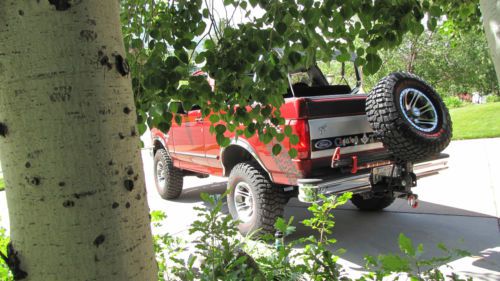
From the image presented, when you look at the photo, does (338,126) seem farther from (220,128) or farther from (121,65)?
(121,65)

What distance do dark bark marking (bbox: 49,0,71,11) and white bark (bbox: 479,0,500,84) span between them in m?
1.23

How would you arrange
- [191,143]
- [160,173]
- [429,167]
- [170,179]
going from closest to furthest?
[429,167], [191,143], [170,179], [160,173]

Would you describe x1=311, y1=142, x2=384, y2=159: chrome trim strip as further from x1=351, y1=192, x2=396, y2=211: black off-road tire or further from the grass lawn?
the grass lawn

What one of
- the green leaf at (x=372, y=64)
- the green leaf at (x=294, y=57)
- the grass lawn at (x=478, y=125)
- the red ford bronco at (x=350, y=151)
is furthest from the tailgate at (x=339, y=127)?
the grass lawn at (x=478, y=125)

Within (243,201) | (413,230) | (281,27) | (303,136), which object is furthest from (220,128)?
(413,230)

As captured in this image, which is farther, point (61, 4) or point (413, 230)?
point (413, 230)

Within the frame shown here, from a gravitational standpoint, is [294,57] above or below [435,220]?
above

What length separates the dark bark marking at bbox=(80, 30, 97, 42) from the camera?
963 millimetres

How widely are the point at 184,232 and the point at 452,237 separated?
3.14m

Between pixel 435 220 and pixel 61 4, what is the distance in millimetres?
5172

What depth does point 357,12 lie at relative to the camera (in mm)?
1908

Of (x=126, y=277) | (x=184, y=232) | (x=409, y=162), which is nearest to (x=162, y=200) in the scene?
(x=184, y=232)

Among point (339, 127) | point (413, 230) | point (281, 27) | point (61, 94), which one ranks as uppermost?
point (281, 27)

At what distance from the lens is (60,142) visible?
0.93 meters
